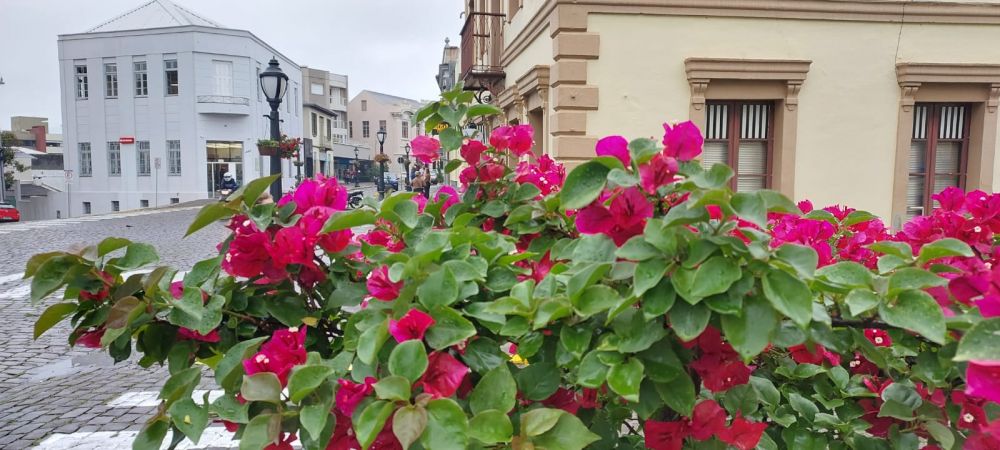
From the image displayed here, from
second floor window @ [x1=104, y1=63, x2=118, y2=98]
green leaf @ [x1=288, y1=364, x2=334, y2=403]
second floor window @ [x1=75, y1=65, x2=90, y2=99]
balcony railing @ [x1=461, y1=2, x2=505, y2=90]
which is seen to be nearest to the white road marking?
green leaf @ [x1=288, y1=364, x2=334, y2=403]

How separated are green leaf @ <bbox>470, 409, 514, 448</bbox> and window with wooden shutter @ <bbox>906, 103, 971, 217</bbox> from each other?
9.64m

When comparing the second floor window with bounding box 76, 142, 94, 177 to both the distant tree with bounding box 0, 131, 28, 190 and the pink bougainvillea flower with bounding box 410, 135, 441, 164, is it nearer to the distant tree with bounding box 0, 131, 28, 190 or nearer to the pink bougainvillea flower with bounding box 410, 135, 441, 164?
the distant tree with bounding box 0, 131, 28, 190

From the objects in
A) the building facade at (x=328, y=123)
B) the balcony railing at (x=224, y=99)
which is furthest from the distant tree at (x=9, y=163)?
the building facade at (x=328, y=123)

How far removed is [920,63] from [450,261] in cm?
926

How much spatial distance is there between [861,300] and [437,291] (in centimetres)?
64

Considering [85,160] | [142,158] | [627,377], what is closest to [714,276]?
[627,377]

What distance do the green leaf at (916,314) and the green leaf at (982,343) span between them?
0.07 meters

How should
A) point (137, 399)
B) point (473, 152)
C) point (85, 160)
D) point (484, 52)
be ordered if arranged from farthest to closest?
point (85, 160), point (484, 52), point (137, 399), point (473, 152)

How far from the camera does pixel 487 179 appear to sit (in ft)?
6.23

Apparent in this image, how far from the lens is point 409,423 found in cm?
98

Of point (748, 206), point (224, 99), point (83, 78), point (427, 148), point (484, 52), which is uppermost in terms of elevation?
point (83, 78)

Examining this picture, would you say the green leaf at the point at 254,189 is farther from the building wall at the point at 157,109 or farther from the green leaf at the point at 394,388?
the building wall at the point at 157,109

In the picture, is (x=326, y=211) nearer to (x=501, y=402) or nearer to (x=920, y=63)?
(x=501, y=402)

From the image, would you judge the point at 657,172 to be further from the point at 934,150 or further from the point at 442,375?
the point at 934,150
